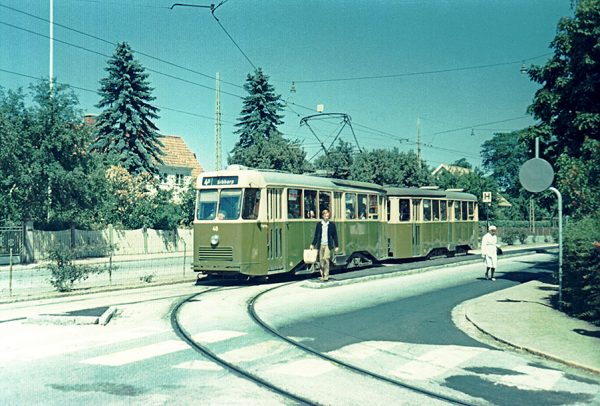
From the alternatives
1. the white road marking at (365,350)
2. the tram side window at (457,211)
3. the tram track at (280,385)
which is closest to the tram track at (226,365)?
the tram track at (280,385)

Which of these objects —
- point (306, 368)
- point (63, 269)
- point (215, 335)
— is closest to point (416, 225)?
point (63, 269)

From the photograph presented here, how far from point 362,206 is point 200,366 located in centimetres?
1469

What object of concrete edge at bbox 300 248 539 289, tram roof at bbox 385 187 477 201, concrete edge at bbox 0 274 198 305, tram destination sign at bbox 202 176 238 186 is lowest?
concrete edge at bbox 0 274 198 305

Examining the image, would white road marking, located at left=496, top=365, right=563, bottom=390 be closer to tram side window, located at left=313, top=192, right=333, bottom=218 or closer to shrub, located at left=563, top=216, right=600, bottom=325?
shrub, located at left=563, top=216, right=600, bottom=325

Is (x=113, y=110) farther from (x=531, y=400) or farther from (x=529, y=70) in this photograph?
(x=531, y=400)

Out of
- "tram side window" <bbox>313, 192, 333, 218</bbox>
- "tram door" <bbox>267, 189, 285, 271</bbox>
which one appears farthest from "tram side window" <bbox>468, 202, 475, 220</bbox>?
"tram door" <bbox>267, 189, 285, 271</bbox>

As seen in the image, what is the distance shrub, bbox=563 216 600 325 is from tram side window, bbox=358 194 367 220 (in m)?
9.48

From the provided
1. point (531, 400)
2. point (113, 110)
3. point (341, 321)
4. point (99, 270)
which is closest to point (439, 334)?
point (341, 321)

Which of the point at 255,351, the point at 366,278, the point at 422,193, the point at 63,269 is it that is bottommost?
the point at 255,351

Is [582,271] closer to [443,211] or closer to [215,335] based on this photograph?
[215,335]

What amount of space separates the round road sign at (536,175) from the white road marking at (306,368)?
5.95 metres

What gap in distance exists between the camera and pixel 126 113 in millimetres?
43531

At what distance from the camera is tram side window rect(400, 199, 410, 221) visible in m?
24.3

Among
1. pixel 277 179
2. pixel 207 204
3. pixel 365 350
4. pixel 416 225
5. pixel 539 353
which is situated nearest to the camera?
pixel 539 353
